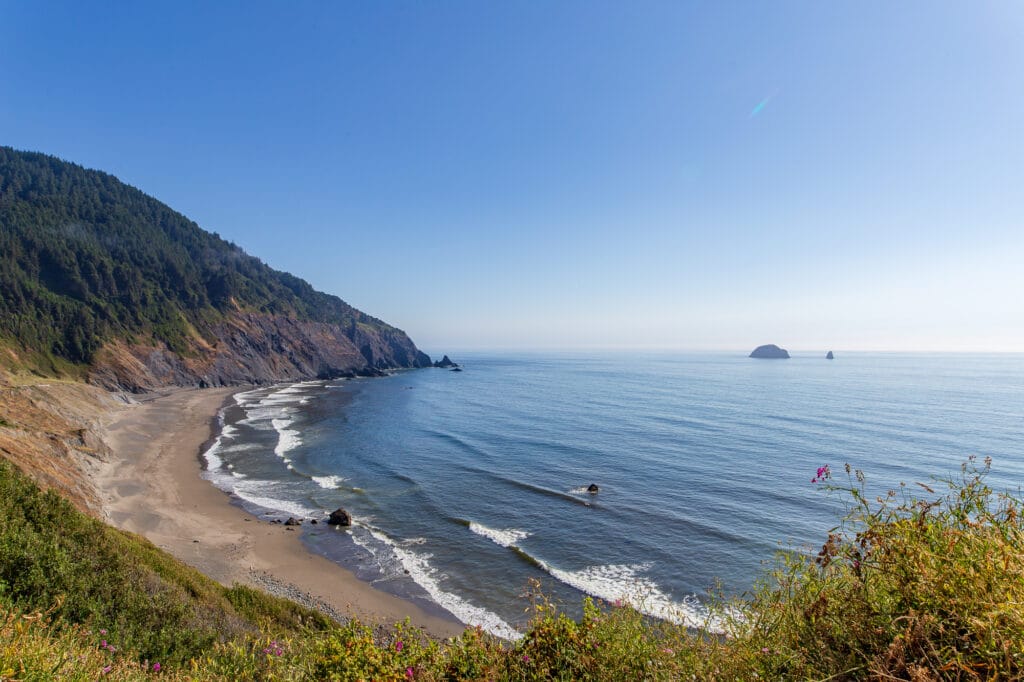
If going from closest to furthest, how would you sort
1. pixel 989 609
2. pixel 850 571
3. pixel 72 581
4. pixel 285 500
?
1. pixel 989 609
2. pixel 850 571
3. pixel 72 581
4. pixel 285 500

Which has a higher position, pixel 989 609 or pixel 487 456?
pixel 989 609

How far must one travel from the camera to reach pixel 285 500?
34.3 meters

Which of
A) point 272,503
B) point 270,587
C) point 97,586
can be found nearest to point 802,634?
point 97,586

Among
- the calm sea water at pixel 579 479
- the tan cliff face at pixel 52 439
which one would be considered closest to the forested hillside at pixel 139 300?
the tan cliff face at pixel 52 439

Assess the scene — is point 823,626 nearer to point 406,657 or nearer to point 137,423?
point 406,657

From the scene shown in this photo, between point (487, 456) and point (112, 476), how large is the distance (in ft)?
104

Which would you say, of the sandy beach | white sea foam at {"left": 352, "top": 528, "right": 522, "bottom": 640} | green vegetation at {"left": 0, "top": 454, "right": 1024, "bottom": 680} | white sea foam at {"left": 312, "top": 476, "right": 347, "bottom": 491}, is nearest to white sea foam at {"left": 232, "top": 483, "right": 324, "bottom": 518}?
the sandy beach

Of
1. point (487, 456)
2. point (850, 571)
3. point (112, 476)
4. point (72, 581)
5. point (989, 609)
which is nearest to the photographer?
point (989, 609)

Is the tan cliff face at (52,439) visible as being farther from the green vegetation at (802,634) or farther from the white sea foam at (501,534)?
the green vegetation at (802,634)

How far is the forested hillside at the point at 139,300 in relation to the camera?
77625mm

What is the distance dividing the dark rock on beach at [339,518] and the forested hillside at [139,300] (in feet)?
219

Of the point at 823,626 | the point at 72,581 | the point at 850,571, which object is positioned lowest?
the point at 72,581

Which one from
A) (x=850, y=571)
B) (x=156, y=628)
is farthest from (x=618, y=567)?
(x=850, y=571)

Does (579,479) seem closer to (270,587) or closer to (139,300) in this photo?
(270,587)
